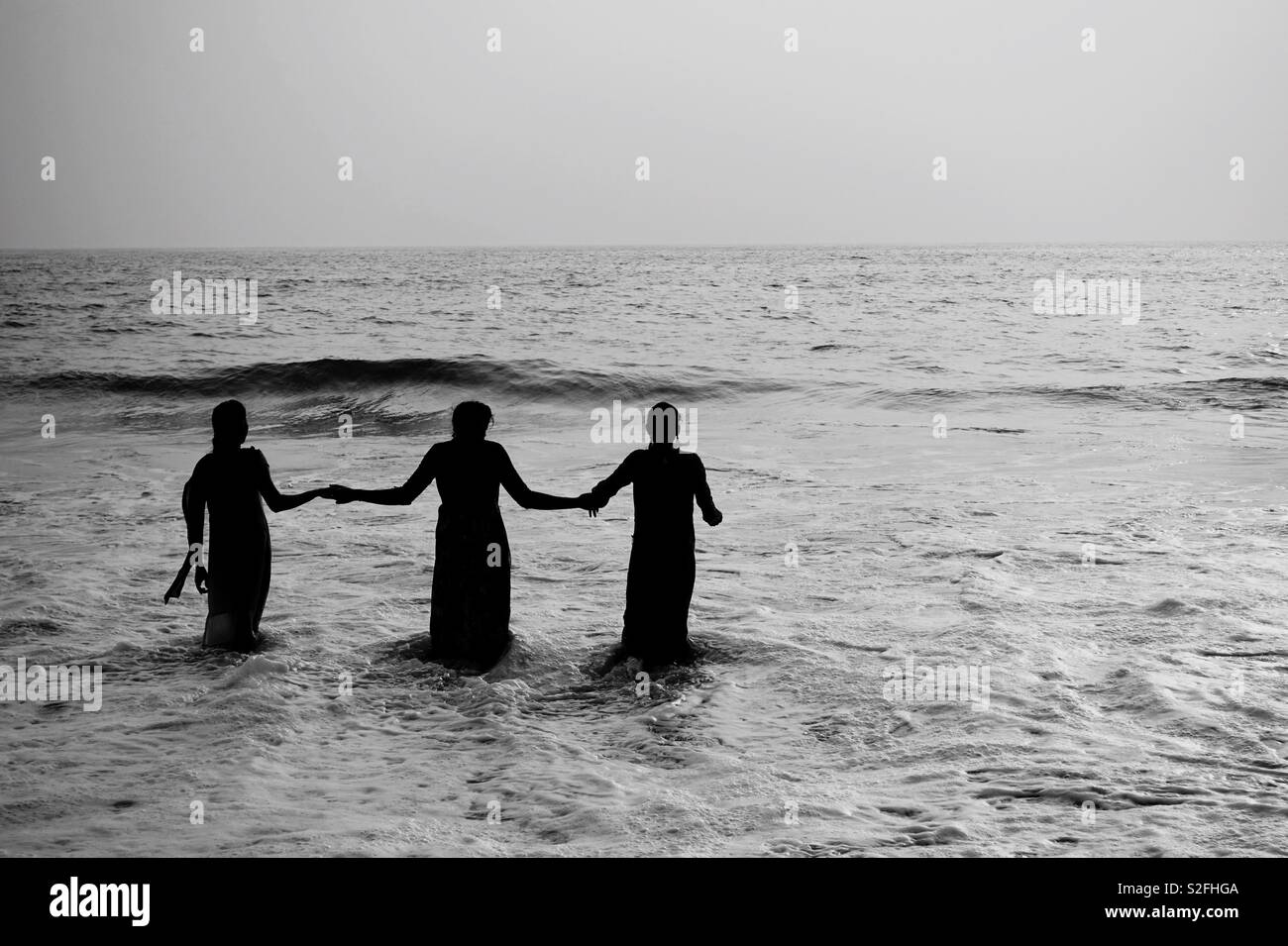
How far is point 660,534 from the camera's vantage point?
6617 mm

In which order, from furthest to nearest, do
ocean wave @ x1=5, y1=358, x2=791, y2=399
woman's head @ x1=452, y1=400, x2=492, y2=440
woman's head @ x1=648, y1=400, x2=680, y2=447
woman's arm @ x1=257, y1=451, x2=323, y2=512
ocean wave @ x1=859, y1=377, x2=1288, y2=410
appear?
ocean wave @ x1=5, y1=358, x2=791, y2=399 < ocean wave @ x1=859, y1=377, x2=1288, y2=410 < woman's arm @ x1=257, y1=451, x2=323, y2=512 < woman's head @ x1=648, y1=400, x2=680, y2=447 < woman's head @ x1=452, y1=400, x2=492, y2=440

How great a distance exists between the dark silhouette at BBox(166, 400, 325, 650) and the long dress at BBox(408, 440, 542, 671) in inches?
31.2

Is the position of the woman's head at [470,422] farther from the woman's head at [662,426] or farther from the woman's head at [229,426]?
the woman's head at [229,426]

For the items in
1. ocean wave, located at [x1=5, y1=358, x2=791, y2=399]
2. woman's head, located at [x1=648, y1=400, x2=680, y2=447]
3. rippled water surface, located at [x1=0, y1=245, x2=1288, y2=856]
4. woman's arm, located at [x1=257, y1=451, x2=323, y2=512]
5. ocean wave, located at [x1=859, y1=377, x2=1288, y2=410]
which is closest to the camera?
rippled water surface, located at [x1=0, y1=245, x2=1288, y2=856]

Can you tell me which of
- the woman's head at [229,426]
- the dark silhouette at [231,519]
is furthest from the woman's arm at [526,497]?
the woman's head at [229,426]

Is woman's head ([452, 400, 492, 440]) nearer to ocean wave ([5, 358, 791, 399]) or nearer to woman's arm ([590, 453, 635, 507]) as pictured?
woman's arm ([590, 453, 635, 507])

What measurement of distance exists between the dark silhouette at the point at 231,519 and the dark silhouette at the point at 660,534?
1.95 meters

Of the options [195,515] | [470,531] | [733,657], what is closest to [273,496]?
[195,515]

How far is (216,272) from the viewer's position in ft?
270

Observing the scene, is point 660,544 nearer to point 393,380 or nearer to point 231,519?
point 231,519

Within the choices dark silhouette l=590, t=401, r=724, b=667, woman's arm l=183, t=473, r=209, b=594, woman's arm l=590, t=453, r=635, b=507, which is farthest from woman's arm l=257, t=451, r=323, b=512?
dark silhouette l=590, t=401, r=724, b=667

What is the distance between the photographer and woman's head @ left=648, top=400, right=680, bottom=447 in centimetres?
650

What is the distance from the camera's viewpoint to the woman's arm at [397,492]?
6441mm

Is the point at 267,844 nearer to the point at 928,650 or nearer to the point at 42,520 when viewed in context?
the point at 928,650
